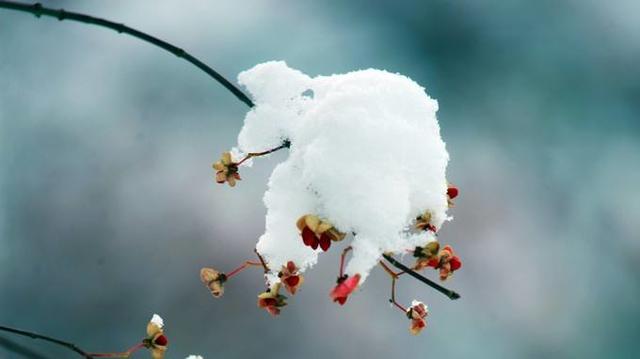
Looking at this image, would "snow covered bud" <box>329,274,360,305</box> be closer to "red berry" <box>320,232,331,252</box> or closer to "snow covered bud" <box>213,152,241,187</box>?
"red berry" <box>320,232,331,252</box>

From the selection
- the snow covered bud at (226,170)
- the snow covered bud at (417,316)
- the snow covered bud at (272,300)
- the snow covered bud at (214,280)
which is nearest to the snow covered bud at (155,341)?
the snow covered bud at (214,280)

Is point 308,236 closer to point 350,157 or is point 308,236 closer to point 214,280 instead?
point 350,157

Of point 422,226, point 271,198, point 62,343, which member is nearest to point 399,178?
point 422,226

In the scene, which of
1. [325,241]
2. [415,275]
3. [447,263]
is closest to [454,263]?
[447,263]

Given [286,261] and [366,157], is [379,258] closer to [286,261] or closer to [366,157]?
[366,157]

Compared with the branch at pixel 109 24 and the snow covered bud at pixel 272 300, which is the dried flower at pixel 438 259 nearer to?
the snow covered bud at pixel 272 300
